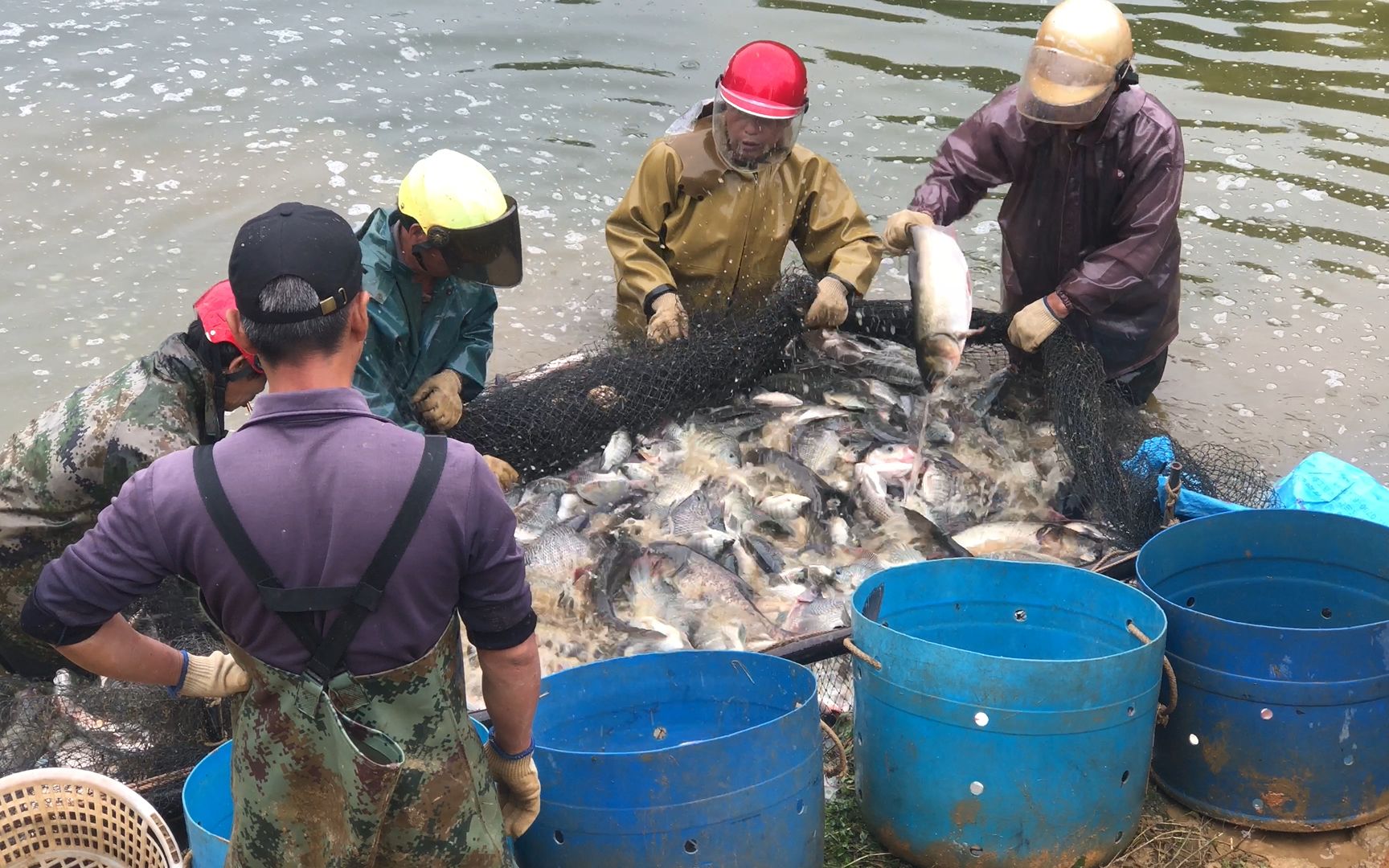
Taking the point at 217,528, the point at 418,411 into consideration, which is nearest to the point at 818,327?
the point at 418,411

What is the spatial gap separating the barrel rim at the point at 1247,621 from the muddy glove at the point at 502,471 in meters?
2.42

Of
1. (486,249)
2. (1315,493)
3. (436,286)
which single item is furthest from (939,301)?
(436,286)

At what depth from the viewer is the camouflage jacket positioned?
361 cm

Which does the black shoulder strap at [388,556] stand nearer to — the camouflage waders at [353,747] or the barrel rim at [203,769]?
the camouflage waders at [353,747]

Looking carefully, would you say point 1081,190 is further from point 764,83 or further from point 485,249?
point 485,249

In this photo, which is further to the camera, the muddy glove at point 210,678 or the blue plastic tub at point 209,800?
the blue plastic tub at point 209,800

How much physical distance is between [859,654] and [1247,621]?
1.55 metres

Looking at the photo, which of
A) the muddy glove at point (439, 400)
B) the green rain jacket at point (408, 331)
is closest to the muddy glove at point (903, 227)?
the green rain jacket at point (408, 331)

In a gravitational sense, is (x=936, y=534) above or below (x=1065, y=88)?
below

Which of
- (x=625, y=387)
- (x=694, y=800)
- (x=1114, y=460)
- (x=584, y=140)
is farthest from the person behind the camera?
(x=584, y=140)

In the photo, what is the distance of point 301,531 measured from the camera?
2035 millimetres

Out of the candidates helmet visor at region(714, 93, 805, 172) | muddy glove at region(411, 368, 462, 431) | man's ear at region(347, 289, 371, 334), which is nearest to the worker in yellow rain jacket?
helmet visor at region(714, 93, 805, 172)

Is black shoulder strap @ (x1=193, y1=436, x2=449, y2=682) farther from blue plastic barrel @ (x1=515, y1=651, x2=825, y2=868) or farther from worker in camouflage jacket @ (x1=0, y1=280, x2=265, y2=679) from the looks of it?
worker in camouflage jacket @ (x1=0, y1=280, x2=265, y2=679)

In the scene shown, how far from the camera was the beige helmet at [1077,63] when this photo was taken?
4977 millimetres
